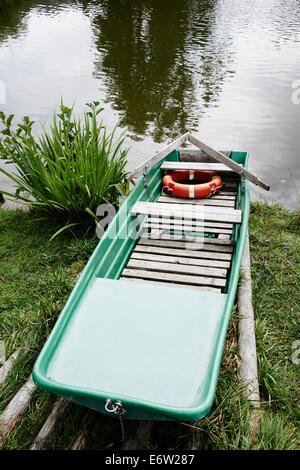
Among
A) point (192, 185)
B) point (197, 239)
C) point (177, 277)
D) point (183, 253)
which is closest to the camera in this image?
point (177, 277)

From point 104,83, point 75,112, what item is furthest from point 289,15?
point 75,112

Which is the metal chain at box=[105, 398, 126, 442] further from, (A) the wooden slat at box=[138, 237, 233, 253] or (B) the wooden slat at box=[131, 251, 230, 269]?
(A) the wooden slat at box=[138, 237, 233, 253]

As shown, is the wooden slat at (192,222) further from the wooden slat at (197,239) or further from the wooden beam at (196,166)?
the wooden beam at (196,166)

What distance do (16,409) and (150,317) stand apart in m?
0.95

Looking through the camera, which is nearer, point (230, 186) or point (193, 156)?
point (230, 186)

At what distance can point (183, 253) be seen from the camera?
3.41 m

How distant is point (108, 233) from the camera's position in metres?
3.06

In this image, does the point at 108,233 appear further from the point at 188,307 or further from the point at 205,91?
the point at 205,91

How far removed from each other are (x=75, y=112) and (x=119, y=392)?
22.3 feet

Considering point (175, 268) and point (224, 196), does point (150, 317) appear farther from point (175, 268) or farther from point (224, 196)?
point (224, 196)

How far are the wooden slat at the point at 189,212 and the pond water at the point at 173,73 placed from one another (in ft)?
5.82

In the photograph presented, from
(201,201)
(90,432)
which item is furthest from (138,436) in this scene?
(201,201)

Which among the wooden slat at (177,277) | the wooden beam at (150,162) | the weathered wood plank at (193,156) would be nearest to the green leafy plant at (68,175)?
the wooden beam at (150,162)

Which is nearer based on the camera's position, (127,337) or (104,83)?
(127,337)
